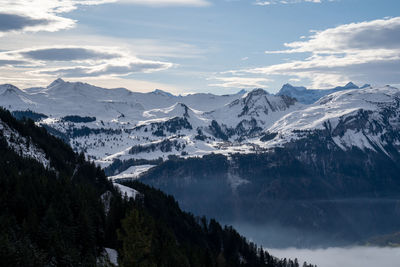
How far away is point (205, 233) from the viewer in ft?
604

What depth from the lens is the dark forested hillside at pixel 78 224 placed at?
2369 inches

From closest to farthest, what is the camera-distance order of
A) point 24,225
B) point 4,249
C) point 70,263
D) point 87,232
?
point 4,249
point 70,263
point 24,225
point 87,232

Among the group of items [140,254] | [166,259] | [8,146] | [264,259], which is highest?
[8,146]

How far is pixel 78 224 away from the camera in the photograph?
8750 cm

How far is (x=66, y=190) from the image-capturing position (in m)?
112

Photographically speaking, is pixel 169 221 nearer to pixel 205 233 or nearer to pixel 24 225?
pixel 205 233

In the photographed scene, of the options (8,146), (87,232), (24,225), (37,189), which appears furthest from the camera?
(8,146)

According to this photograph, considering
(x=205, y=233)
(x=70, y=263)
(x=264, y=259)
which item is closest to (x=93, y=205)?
(x=70, y=263)

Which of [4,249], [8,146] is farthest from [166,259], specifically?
[8,146]

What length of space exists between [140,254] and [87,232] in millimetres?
31541

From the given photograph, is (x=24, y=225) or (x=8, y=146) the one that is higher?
(x=8, y=146)

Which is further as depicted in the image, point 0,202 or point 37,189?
point 37,189

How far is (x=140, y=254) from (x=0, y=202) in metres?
42.8

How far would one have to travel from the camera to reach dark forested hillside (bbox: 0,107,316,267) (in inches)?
2369
